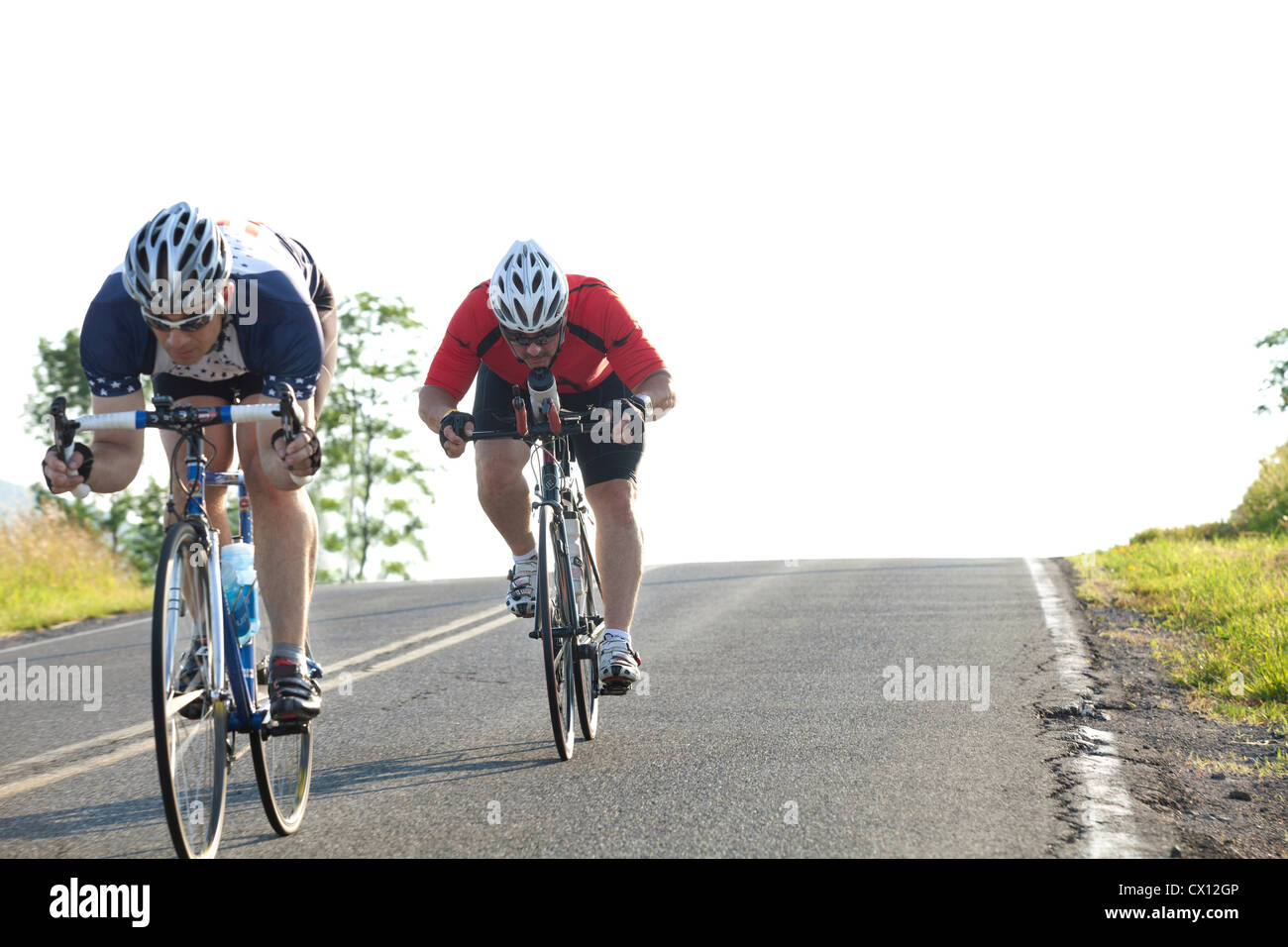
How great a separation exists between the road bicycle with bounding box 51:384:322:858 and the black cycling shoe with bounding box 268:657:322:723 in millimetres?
39

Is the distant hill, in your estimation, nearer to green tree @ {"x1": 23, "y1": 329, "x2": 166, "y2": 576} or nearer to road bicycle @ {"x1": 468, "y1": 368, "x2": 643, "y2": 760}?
road bicycle @ {"x1": 468, "y1": 368, "x2": 643, "y2": 760}

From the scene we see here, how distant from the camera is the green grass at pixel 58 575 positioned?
12.9 metres

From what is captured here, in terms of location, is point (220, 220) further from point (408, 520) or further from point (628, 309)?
point (408, 520)

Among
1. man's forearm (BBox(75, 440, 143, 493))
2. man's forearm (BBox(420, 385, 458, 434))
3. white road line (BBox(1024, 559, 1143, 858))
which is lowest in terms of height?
white road line (BBox(1024, 559, 1143, 858))

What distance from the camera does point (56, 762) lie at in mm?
5547

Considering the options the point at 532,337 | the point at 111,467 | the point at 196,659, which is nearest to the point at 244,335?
the point at 111,467

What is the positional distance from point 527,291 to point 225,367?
1342mm

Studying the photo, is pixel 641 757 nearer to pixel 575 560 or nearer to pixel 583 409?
pixel 575 560

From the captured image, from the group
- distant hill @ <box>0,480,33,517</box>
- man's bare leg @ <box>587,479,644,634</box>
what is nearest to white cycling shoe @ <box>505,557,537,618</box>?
man's bare leg @ <box>587,479,644,634</box>

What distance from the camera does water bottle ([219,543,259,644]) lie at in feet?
13.6

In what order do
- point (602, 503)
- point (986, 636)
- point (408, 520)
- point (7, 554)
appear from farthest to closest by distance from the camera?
point (408, 520) → point (7, 554) → point (986, 636) → point (602, 503)
